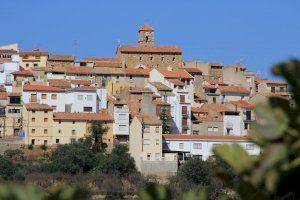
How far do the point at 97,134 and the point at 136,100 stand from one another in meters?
6.63

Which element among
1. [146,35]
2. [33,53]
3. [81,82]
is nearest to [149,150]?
[81,82]

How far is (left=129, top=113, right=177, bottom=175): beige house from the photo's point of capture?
54.7 m

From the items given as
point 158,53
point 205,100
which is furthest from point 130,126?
point 158,53

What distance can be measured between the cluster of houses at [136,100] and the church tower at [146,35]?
5813 mm

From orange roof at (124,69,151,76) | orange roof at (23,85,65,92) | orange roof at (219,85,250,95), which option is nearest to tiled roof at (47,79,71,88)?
orange roof at (23,85,65,92)

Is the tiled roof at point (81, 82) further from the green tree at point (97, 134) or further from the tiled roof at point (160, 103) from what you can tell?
the green tree at point (97, 134)

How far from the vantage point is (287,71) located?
2.52m

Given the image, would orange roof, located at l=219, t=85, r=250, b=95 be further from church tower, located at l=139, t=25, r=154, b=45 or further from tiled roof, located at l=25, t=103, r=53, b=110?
tiled roof, located at l=25, t=103, r=53, b=110

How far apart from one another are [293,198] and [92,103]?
59651mm

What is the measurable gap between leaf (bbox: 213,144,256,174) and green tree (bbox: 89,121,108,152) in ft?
178

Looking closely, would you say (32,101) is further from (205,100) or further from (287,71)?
(287,71)

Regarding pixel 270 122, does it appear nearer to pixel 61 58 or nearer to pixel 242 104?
pixel 242 104

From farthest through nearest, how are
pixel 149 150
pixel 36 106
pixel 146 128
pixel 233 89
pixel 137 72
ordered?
pixel 137 72, pixel 233 89, pixel 36 106, pixel 146 128, pixel 149 150

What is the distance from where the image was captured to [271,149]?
244 cm
